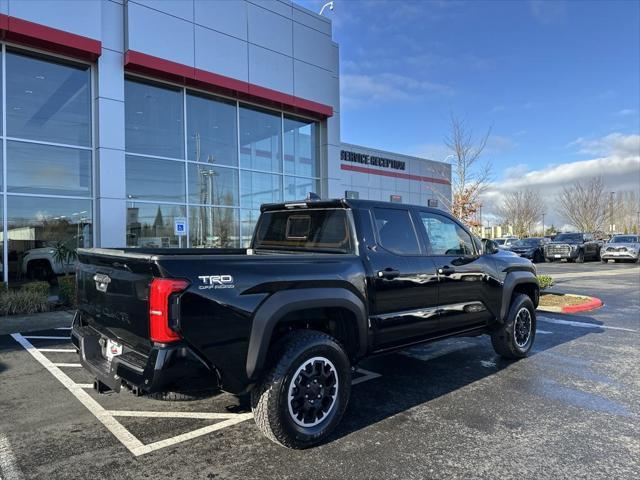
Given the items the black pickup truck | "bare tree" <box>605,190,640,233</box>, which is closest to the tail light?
the black pickup truck

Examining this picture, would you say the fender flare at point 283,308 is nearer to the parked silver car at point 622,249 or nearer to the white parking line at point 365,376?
the white parking line at point 365,376

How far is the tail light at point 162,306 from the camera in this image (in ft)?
9.62

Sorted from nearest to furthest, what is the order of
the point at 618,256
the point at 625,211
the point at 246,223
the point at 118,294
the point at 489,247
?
the point at 118,294
the point at 489,247
the point at 246,223
the point at 618,256
the point at 625,211

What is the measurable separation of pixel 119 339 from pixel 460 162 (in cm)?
1336

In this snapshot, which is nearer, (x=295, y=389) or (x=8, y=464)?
(x=8, y=464)

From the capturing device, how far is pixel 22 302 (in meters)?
9.34

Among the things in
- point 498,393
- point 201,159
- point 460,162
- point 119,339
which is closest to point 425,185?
point 460,162

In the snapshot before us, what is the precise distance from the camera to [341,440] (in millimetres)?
3666

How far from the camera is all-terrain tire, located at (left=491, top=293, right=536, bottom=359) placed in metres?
5.80

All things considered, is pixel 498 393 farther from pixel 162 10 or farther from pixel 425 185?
pixel 425 185

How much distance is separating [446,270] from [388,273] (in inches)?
36.8

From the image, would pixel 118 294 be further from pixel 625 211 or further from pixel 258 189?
pixel 625 211

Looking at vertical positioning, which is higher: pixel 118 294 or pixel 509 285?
pixel 118 294

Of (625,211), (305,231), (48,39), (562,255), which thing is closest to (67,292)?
(48,39)
